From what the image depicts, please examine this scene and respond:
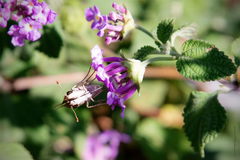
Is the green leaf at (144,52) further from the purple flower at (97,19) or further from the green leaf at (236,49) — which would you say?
the green leaf at (236,49)

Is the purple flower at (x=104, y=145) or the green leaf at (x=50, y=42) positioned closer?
the green leaf at (x=50, y=42)

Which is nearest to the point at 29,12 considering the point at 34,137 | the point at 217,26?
the point at 34,137

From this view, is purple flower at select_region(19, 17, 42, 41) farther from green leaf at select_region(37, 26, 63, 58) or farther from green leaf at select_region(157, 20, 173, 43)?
green leaf at select_region(157, 20, 173, 43)

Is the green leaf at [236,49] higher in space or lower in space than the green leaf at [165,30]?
lower

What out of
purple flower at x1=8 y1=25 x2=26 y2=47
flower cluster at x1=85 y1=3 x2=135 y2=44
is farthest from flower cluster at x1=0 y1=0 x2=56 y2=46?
flower cluster at x1=85 y1=3 x2=135 y2=44

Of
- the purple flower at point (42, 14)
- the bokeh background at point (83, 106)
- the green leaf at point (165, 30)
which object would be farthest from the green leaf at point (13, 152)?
the green leaf at point (165, 30)
